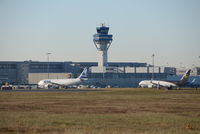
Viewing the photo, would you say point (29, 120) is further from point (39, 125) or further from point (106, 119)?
point (106, 119)

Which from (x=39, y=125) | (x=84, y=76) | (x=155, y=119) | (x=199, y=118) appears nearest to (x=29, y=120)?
(x=39, y=125)

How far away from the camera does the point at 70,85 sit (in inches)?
6850

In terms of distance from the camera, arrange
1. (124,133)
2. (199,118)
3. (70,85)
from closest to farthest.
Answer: (124,133) < (199,118) < (70,85)

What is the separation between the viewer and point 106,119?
4228 cm

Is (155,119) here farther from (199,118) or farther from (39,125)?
(39,125)

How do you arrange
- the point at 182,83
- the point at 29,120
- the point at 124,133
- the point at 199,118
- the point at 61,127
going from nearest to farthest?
the point at 124,133, the point at 61,127, the point at 29,120, the point at 199,118, the point at 182,83

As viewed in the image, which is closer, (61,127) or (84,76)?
(61,127)

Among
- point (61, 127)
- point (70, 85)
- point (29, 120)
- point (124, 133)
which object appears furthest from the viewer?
point (70, 85)

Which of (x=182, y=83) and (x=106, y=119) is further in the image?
(x=182, y=83)

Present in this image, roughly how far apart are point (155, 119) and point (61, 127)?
10559 millimetres

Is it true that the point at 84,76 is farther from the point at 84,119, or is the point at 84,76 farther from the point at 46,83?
the point at 84,119

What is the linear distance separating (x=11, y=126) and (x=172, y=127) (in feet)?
41.4

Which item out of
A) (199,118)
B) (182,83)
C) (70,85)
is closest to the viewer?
(199,118)

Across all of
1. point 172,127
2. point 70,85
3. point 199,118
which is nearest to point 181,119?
point 199,118
